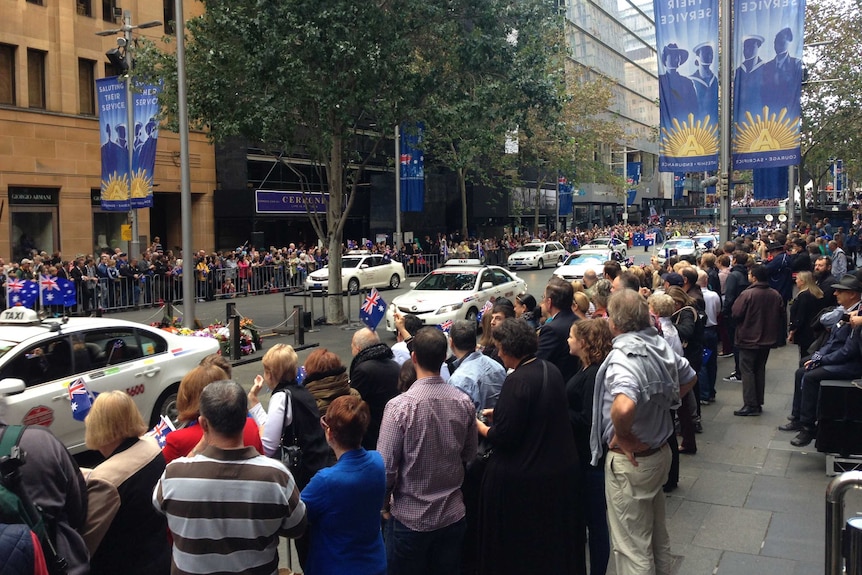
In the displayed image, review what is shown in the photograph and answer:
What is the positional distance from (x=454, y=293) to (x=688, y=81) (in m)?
6.53

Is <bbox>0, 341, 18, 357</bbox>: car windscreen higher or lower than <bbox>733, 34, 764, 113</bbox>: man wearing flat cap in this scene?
lower

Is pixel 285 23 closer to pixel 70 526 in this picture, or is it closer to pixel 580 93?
pixel 70 526

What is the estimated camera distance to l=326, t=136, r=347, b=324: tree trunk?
19.6 metres

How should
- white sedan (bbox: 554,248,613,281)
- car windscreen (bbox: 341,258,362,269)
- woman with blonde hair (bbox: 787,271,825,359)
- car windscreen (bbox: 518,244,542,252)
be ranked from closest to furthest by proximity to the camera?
woman with blonde hair (bbox: 787,271,825,359) → white sedan (bbox: 554,248,613,281) → car windscreen (bbox: 341,258,362,269) → car windscreen (bbox: 518,244,542,252)

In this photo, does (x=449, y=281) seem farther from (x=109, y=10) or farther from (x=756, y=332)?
(x=109, y=10)

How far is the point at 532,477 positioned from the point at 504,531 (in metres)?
0.38

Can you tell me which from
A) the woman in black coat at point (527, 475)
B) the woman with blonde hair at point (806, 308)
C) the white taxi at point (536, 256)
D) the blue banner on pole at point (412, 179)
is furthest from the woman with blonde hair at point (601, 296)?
the white taxi at point (536, 256)

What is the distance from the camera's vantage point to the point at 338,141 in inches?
758

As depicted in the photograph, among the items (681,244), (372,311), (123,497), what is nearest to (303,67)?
(372,311)

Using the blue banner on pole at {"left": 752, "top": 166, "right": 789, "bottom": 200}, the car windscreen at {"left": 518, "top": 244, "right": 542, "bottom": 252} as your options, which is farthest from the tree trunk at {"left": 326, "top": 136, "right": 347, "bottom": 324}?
the car windscreen at {"left": 518, "top": 244, "right": 542, "bottom": 252}

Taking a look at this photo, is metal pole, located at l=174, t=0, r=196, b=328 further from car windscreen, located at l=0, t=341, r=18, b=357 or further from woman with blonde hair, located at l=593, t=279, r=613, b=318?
woman with blonde hair, located at l=593, t=279, r=613, b=318

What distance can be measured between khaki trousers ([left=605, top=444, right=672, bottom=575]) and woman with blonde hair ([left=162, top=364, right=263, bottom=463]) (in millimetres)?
2105

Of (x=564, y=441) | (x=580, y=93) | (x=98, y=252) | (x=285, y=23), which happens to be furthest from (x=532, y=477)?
(x=580, y=93)

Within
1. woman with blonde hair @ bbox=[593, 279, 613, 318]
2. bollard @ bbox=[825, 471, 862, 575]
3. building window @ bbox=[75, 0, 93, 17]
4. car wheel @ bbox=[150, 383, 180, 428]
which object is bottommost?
car wheel @ bbox=[150, 383, 180, 428]
